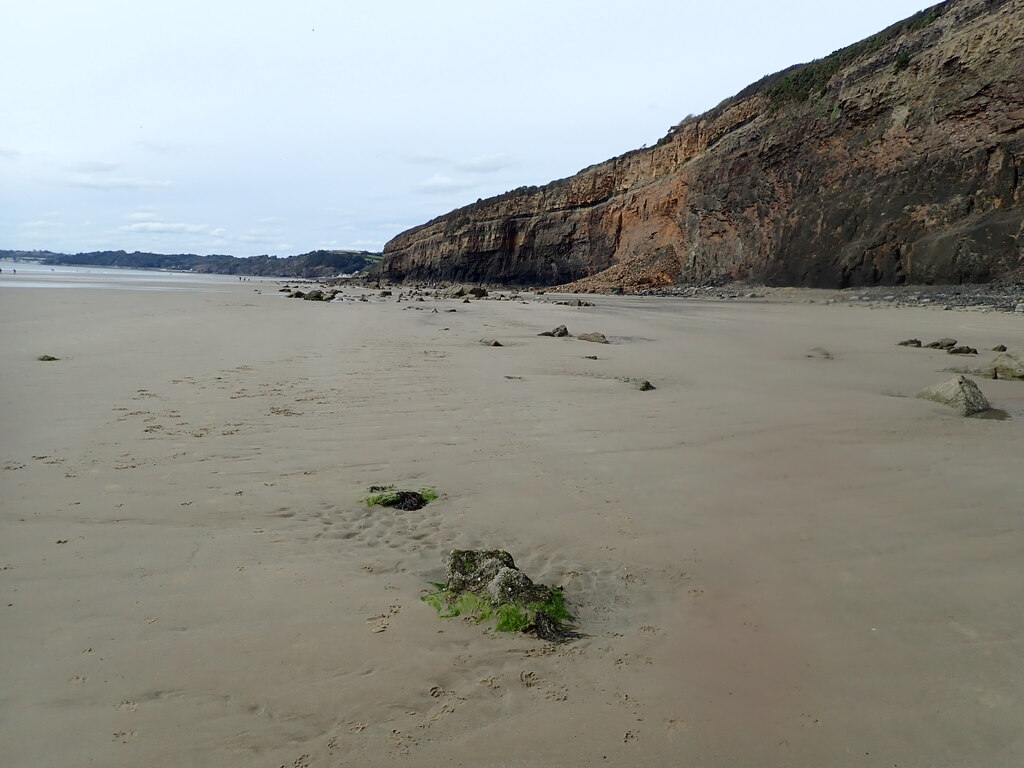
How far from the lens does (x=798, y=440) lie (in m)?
4.70

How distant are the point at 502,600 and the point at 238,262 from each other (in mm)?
145917

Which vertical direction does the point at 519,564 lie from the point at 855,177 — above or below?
below

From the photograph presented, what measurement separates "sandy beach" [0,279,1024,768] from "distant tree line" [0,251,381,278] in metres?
98.9

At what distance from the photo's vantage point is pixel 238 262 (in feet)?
435

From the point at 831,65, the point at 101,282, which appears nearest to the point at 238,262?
the point at 101,282

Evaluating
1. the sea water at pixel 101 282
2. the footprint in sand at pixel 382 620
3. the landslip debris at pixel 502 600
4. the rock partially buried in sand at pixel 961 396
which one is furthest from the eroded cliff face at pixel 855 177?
the sea water at pixel 101 282

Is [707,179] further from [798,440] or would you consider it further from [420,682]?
[420,682]

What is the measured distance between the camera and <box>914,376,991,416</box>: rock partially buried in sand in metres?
5.39

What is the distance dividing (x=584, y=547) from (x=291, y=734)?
1.60 m

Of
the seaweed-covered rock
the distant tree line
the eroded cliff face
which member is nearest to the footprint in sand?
the seaweed-covered rock

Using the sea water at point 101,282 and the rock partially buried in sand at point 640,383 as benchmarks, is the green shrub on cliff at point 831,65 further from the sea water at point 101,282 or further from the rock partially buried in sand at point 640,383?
the sea water at point 101,282

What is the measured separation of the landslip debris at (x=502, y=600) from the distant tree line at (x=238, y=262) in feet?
332

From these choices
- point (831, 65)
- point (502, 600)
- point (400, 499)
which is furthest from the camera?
point (831, 65)

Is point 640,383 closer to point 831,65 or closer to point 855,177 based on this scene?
point 855,177
